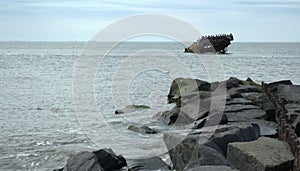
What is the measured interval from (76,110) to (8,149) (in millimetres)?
7916

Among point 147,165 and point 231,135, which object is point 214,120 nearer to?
point 231,135

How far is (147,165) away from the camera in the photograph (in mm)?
8258

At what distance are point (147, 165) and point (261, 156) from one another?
2386 millimetres

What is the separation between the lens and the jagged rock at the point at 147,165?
8.20 m

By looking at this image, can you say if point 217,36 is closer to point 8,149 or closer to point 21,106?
point 21,106

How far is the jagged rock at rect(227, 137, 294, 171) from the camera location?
21.6 feet

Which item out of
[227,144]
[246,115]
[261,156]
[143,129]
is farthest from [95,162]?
[246,115]

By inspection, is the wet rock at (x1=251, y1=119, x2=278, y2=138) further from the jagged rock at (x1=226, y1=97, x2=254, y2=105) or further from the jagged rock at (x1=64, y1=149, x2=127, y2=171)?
the jagged rock at (x1=64, y1=149, x2=127, y2=171)

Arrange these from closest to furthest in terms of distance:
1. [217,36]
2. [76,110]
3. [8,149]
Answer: [8,149] → [76,110] → [217,36]

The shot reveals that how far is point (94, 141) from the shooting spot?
1245 cm

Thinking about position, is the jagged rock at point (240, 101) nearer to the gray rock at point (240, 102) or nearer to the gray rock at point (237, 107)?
the gray rock at point (240, 102)

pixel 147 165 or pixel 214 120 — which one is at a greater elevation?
pixel 214 120

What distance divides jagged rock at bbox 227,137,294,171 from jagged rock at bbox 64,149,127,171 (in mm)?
2317

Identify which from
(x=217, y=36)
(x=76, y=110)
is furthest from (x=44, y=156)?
(x=217, y=36)
